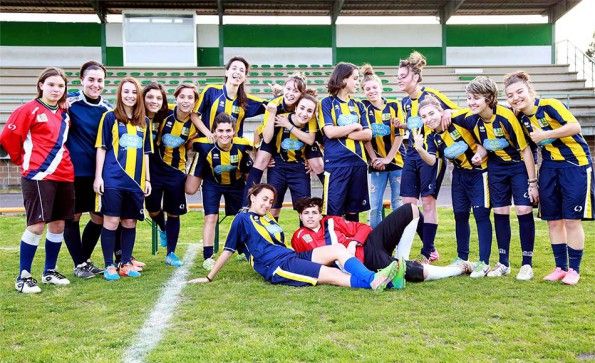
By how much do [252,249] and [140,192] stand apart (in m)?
1.18

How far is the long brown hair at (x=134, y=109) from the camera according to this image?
506 cm

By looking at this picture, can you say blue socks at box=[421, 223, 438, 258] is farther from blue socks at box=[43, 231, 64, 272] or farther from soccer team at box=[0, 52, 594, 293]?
blue socks at box=[43, 231, 64, 272]

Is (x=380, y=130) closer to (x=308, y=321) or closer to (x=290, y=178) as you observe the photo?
(x=290, y=178)

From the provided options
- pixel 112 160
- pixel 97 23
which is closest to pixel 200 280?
pixel 112 160

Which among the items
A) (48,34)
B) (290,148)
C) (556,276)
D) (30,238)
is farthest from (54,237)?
(48,34)

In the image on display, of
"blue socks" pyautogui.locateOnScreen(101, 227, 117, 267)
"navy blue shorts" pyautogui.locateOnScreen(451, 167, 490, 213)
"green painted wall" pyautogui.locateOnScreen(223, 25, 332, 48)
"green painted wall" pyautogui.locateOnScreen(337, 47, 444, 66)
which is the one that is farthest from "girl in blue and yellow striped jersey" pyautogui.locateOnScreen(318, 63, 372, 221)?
"green painted wall" pyautogui.locateOnScreen(337, 47, 444, 66)

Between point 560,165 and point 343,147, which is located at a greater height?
point 343,147

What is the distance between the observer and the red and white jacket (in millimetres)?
4555

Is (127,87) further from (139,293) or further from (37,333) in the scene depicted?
(37,333)

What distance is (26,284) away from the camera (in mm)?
4617

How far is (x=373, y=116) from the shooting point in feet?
19.4

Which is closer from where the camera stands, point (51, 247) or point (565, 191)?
point (565, 191)

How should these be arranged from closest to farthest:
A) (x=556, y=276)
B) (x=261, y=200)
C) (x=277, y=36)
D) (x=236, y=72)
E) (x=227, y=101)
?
(x=556, y=276) < (x=261, y=200) < (x=236, y=72) < (x=227, y=101) < (x=277, y=36)

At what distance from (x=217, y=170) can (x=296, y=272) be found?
1.56 metres
